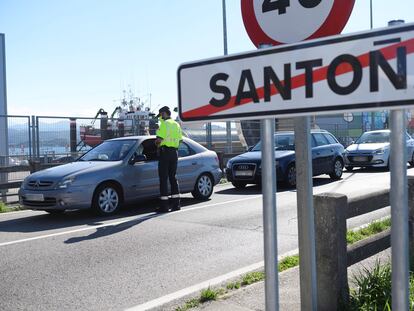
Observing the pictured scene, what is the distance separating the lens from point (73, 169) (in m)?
9.21

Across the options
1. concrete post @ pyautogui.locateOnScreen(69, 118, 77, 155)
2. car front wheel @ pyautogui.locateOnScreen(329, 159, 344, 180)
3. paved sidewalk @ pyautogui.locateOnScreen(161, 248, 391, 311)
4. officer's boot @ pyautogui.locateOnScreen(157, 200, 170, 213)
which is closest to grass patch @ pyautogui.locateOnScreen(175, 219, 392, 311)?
paved sidewalk @ pyautogui.locateOnScreen(161, 248, 391, 311)

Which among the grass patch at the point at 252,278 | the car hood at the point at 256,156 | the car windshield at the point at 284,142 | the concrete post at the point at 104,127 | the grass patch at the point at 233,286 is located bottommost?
the grass patch at the point at 233,286

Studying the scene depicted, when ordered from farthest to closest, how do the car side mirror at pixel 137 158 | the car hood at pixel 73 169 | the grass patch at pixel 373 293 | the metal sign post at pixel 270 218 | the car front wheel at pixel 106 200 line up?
the car side mirror at pixel 137 158
the car front wheel at pixel 106 200
the car hood at pixel 73 169
the grass patch at pixel 373 293
the metal sign post at pixel 270 218

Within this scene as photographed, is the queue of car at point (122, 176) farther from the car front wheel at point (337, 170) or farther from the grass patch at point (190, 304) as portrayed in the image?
the grass patch at point (190, 304)

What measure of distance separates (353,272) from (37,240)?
15.5 feet

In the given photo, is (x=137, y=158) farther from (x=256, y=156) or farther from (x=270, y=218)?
(x=270, y=218)

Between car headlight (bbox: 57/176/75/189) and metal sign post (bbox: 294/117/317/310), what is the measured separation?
653 cm

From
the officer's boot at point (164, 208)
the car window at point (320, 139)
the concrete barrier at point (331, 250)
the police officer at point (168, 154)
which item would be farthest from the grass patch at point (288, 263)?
the car window at point (320, 139)

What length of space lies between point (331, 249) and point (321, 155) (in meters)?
11.6

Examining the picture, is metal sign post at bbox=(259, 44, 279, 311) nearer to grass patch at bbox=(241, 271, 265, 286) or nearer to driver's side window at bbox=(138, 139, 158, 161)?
grass patch at bbox=(241, 271, 265, 286)

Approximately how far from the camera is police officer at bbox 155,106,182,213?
9654 mm

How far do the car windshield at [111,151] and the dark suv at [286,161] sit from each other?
3.55 meters

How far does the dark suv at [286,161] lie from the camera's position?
13141mm

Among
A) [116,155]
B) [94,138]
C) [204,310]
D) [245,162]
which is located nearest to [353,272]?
[204,310]
